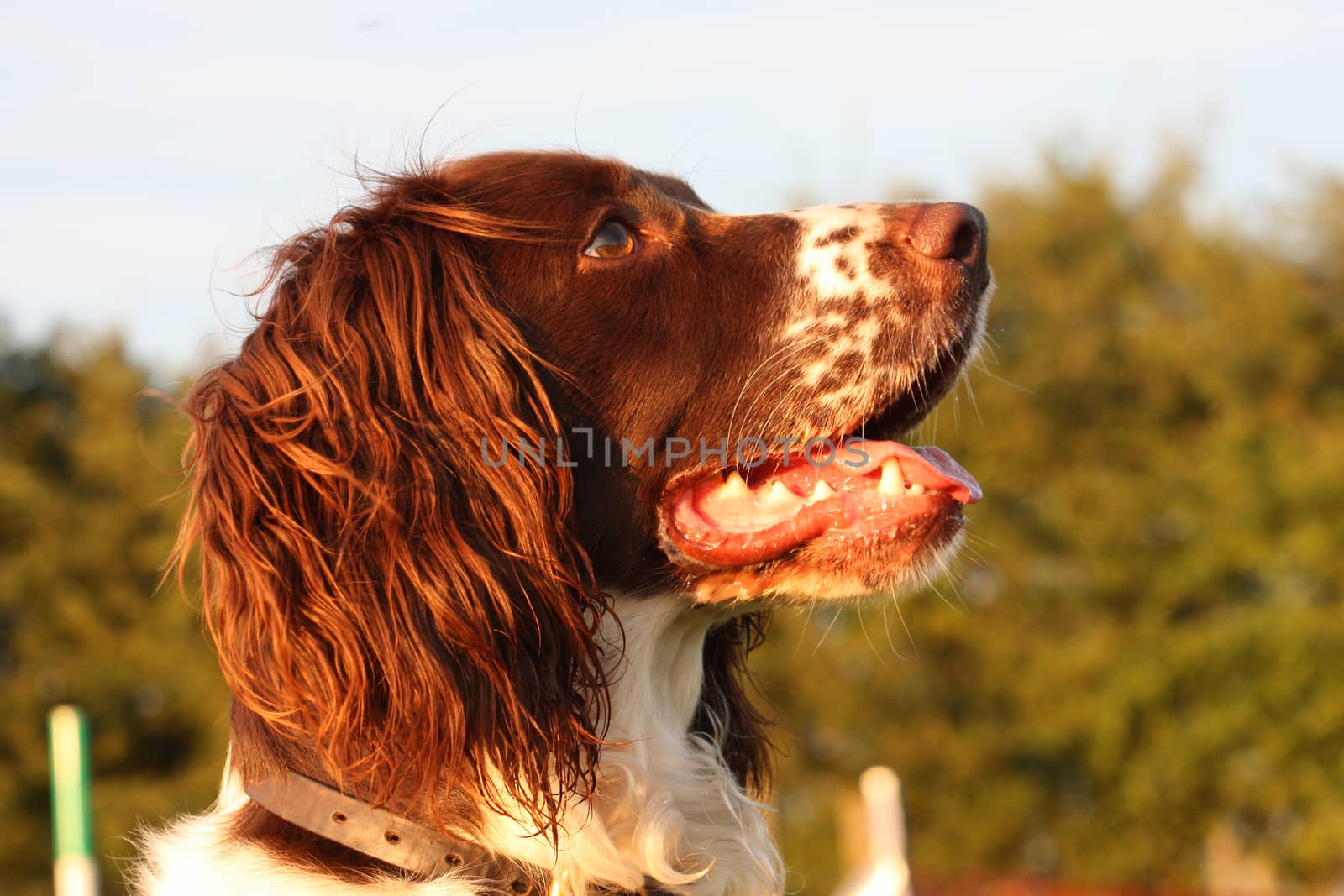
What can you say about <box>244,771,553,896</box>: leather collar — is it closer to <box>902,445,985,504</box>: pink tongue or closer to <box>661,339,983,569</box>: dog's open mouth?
<box>661,339,983,569</box>: dog's open mouth

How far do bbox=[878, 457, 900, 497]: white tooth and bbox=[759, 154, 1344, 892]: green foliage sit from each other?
19.5 metres

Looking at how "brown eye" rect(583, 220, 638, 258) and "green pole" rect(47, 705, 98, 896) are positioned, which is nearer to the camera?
"brown eye" rect(583, 220, 638, 258)

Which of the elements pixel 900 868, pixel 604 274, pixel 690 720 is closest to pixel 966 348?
pixel 604 274

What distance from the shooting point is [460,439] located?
108 inches

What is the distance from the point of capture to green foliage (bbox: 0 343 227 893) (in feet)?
86.0

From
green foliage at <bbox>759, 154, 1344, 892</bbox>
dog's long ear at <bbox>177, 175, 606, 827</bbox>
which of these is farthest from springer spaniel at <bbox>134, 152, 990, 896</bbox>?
green foliage at <bbox>759, 154, 1344, 892</bbox>

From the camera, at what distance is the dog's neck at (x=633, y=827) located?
8.27ft

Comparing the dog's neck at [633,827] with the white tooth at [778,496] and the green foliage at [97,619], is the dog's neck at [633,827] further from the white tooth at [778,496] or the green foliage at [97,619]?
the green foliage at [97,619]

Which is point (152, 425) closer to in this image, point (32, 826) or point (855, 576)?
point (32, 826)

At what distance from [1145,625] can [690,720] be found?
22361 mm

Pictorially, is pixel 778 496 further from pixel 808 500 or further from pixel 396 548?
pixel 396 548

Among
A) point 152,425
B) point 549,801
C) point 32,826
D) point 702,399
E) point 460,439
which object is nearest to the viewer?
point 549,801

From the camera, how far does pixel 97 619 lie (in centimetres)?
2833

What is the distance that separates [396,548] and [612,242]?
2.90 ft
